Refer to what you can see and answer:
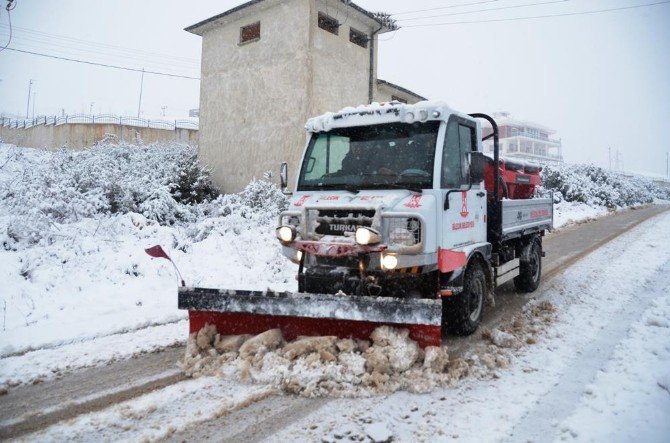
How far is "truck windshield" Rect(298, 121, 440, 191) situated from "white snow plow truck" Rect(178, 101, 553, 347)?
1 centimetres

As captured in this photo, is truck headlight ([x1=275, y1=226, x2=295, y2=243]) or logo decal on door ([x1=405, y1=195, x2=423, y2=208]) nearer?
logo decal on door ([x1=405, y1=195, x2=423, y2=208])

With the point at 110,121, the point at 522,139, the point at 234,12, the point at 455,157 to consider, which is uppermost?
the point at 522,139

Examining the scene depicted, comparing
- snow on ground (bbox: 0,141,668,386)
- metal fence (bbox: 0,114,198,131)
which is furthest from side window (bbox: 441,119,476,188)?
metal fence (bbox: 0,114,198,131)

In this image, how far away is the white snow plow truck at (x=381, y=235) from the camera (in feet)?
13.3

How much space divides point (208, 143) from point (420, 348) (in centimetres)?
1458

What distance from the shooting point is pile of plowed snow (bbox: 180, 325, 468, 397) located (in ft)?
12.0

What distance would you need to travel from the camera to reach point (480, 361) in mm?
4246

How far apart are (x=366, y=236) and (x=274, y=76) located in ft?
38.9

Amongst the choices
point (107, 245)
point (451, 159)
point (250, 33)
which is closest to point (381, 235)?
point (451, 159)

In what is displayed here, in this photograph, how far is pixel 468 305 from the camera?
193 inches

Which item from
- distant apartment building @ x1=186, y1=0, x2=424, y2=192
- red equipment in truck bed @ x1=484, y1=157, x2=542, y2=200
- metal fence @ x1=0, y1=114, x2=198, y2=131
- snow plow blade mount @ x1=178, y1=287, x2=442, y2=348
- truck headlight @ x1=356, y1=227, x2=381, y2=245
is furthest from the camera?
metal fence @ x1=0, y1=114, x2=198, y2=131

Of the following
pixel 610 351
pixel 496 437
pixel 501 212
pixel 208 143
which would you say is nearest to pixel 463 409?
pixel 496 437

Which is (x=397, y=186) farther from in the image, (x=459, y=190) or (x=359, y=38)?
(x=359, y=38)

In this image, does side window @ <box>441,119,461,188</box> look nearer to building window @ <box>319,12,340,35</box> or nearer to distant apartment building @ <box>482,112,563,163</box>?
building window @ <box>319,12,340,35</box>
